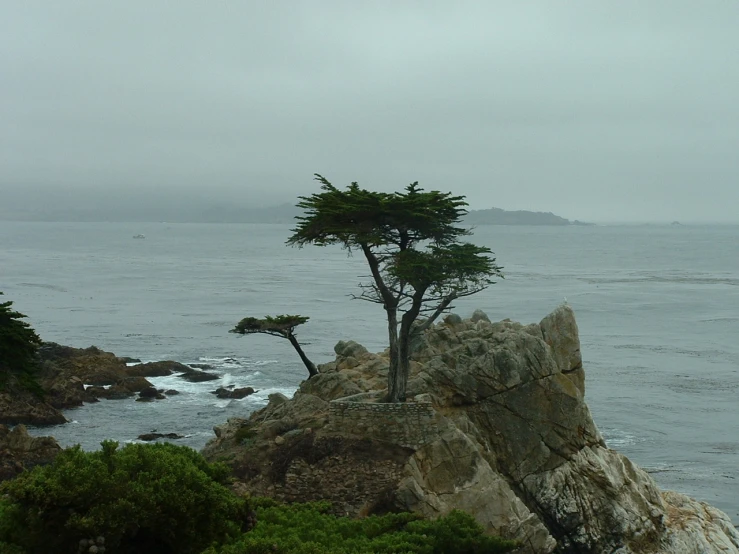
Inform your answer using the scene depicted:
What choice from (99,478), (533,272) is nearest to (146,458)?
(99,478)

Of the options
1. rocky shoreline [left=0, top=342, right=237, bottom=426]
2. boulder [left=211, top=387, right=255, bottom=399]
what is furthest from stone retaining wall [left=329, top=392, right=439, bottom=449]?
boulder [left=211, top=387, right=255, bottom=399]

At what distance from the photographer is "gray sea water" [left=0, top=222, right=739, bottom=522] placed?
39469mm

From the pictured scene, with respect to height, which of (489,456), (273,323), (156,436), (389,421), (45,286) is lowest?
(156,436)

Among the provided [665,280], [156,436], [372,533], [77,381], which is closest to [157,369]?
[77,381]

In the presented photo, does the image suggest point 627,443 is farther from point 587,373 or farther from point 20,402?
point 20,402

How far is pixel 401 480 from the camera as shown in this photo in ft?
68.8

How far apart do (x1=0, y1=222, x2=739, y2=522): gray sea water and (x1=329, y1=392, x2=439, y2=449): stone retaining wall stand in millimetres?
15256

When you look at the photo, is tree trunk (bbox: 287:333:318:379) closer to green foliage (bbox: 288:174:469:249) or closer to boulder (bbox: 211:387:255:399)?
green foliage (bbox: 288:174:469:249)

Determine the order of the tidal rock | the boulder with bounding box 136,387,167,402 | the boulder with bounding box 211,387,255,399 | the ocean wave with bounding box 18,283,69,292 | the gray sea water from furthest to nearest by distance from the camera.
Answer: the ocean wave with bounding box 18,283,69,292
the boulder with bounding box 211,387,255,399
the boulder with bounding box 136,387,167,402
the gray sea water
the tidal rock

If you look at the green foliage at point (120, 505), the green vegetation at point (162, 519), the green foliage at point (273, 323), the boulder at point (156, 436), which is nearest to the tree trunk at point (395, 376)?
the green vegetation at point (162, 519)

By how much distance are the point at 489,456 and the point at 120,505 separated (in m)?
12.6

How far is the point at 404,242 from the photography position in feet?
80.5

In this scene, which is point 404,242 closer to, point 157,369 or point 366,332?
point 157,369

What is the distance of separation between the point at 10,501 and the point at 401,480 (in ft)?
32.7
